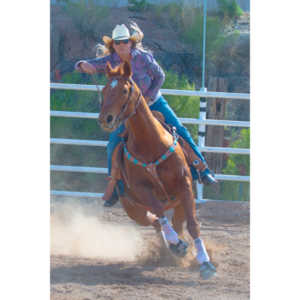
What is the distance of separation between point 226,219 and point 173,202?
3.56ft

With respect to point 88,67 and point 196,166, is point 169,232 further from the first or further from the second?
point 88,67

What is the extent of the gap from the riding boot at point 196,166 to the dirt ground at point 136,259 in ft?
2.02

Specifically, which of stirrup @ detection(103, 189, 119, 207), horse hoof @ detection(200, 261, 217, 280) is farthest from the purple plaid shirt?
horse hoof @ detection(200, 261, 217, 280)

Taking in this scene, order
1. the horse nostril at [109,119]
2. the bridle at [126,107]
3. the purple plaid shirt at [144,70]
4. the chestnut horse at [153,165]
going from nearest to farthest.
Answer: the horse nostril at [109,119] → the bridle at [126,107] → the chestnut horse at [153,165] → the purple plaid shirt at [144,70]

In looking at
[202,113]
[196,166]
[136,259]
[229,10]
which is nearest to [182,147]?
[196,166]

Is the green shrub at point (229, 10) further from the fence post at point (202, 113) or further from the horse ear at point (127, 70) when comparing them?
the horse ear at point (127, 70)

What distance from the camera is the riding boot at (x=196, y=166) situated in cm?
442

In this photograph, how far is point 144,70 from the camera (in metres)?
4.34

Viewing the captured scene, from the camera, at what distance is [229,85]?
5.12 metres

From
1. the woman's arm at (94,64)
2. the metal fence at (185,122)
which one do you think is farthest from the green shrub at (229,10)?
the woman's arm at (94,64)

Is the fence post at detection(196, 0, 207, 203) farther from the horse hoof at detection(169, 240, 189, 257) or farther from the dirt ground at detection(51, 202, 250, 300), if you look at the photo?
the horse hoof at detection(169, 240, 189, 257)

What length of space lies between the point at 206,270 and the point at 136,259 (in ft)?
2.33

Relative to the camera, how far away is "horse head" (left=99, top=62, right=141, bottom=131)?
12.3ft

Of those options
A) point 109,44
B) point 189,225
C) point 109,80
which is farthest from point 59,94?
point 189,225
